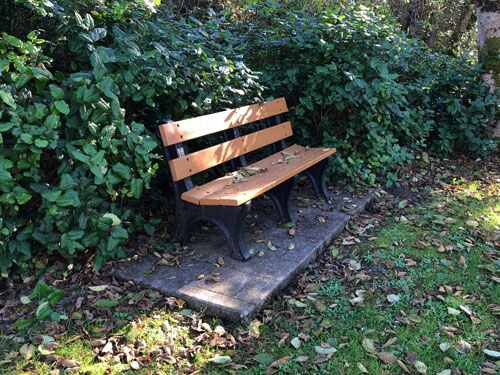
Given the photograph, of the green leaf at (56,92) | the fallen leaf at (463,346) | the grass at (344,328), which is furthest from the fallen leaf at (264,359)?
the green leaf at (56,92)

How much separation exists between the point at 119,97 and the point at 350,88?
2.43 meters

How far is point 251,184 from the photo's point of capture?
3420mm

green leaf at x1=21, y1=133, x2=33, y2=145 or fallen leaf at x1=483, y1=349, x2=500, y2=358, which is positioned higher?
green leaf at x1=21, y1=133, x2=33, y2=145

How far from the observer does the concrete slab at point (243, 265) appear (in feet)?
9.09

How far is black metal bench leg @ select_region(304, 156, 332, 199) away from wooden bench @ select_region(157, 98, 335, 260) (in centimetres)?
2

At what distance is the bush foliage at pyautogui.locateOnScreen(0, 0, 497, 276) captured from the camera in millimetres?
2705

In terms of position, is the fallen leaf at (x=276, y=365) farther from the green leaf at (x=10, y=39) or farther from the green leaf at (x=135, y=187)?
the green leaf at (x=10, y=39)

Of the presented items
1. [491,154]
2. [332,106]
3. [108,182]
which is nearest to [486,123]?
[491,154]

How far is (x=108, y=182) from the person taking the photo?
2.88 m

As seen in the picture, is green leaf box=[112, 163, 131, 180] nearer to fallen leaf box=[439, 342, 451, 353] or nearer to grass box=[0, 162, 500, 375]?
grass box=[0, 162, 500, 375]

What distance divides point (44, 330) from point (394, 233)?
2867mm

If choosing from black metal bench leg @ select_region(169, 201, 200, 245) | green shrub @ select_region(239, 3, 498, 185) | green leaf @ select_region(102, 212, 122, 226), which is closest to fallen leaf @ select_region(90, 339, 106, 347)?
green leaf @ select_region(102, 212, 122, 226)

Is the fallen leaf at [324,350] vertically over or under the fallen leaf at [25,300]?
under

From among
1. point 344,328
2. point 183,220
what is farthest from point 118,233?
point 344,328
